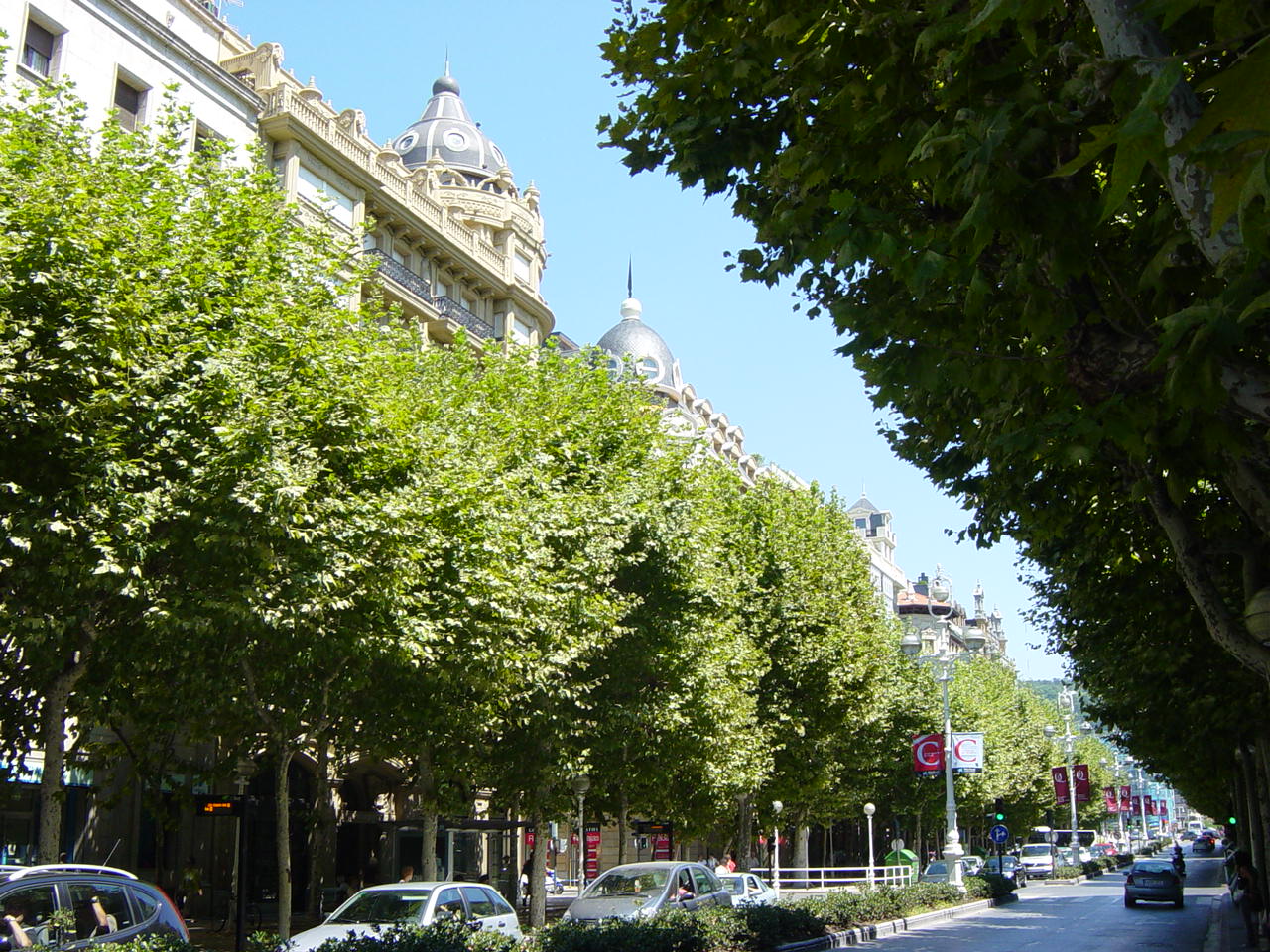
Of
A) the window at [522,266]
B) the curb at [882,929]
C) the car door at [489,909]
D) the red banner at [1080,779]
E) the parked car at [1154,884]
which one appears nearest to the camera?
the car door at [489,909]

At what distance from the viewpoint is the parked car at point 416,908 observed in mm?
14673

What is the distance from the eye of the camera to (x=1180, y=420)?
6.81 m

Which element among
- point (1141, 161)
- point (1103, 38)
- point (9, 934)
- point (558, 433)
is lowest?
point (9, 934)

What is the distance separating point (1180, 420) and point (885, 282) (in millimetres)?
2470

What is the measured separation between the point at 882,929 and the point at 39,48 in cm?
2771

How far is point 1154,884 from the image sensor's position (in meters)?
36.6

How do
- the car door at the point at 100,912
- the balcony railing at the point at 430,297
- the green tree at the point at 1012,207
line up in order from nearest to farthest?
the green tree at the point at 1012,207 < the car door at the point at 100,912 < the balcony railing at the point at 430,297

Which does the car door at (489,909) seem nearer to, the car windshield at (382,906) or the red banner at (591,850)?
the car windshield at (382,906)

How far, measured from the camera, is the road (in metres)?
22.9

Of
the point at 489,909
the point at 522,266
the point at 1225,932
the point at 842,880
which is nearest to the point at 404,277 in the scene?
the point at 522,266

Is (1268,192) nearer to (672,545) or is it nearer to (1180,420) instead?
(1180,420)

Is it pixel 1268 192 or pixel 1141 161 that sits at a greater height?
pixel 1141 161

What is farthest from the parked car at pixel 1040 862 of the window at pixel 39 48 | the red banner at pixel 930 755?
the window at pixel 39 48

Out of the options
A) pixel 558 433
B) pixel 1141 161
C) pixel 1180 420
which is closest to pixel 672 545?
pixel 558 433
